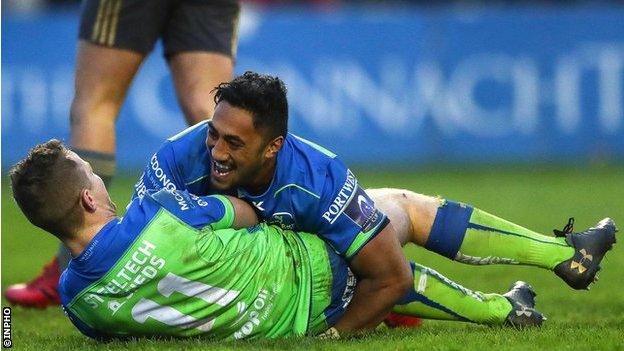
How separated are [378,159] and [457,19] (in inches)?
66.9

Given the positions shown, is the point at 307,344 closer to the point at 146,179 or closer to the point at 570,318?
the point at 146,179

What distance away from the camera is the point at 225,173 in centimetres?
498

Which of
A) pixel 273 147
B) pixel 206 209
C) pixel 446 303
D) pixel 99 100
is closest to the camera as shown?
pixel 206 209

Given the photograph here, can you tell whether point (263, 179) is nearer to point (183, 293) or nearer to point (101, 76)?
point (183, 293)

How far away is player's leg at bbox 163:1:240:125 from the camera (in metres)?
6.55

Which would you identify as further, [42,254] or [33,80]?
[33,80]

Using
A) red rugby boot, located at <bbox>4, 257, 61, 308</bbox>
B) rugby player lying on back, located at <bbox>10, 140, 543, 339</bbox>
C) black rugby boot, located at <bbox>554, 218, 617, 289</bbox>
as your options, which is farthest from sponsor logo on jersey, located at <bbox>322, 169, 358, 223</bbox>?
red rugby boot, located at <bbox>4, 257, 61, 308</bbox>

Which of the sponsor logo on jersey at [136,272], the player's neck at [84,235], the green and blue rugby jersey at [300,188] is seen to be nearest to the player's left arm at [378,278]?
the green and blue rugby jersey at [300,188]

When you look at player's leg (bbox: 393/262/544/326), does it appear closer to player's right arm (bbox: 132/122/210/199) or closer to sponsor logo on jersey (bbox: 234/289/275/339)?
sponsor logo on jersey (bbox: 234/289/275/339)

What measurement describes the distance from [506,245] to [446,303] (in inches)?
16.0

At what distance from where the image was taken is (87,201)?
15.2 feet

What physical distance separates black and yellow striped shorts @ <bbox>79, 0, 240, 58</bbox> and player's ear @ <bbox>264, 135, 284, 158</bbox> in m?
1.73

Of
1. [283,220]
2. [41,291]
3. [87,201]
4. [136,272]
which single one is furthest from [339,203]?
[41,291]

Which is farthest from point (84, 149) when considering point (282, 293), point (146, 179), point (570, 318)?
point (570, 318)
